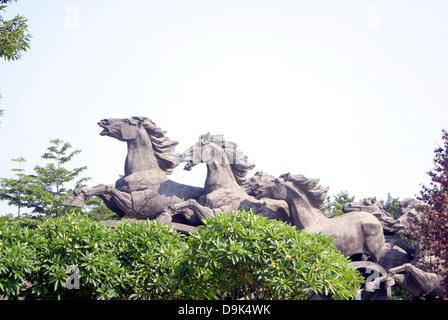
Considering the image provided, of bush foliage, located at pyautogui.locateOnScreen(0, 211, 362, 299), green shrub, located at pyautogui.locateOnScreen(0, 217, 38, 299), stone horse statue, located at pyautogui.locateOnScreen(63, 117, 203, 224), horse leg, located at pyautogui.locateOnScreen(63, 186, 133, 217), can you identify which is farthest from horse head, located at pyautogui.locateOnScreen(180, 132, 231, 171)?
green shrub, located at pyautogui.locateOnScreen(0, 217, 38, 299)

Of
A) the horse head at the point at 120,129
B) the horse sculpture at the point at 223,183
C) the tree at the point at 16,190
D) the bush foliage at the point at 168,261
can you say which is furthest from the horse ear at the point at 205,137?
the tree at the point at 16,190

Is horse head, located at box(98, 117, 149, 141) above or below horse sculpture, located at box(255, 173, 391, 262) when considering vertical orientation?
above

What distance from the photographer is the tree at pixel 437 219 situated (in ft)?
38.3

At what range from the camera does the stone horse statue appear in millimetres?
12914

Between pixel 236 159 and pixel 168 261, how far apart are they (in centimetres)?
553

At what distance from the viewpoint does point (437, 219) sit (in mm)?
11883

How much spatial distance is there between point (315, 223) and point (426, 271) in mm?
3088

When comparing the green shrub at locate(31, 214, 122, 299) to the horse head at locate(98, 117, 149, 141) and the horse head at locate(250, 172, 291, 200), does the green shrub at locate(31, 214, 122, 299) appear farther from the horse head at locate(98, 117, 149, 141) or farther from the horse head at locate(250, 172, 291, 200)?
the horse head at locate(98, 117, 149, 141)

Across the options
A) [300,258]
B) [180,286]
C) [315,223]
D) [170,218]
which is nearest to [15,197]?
[170,218]

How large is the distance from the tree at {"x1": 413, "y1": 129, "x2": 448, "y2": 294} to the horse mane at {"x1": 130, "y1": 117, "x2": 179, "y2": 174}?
6.31 metres

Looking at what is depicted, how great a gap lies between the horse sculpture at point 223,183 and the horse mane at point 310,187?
27.4 inches
